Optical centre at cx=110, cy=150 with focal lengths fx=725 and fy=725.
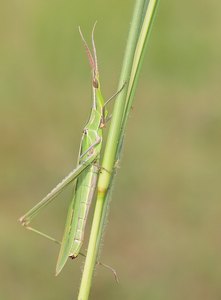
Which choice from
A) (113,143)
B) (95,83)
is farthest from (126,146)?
(113,143)

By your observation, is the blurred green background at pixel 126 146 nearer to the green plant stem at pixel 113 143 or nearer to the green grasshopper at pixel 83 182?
the green grasshopper at pixel 83 182

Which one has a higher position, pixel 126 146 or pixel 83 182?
pixel 83 182

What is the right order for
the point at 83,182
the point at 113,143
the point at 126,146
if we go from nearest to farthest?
the point at 113,143 → the point at 83,182 → the point at 126,146

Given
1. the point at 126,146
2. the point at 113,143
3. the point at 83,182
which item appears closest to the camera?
the point at 113,143

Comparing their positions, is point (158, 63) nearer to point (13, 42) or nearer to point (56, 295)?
point (13, 42)

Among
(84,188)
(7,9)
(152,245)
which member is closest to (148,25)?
(84,188)

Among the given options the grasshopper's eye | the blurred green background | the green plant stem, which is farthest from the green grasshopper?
the blurred green background

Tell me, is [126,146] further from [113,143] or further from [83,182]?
[113,143]
